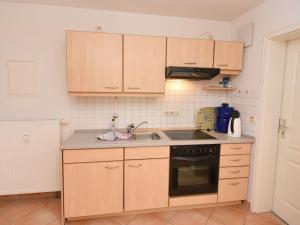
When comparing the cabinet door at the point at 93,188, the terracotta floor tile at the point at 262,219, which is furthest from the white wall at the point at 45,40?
the terracotta floor tile at the point at 262,219

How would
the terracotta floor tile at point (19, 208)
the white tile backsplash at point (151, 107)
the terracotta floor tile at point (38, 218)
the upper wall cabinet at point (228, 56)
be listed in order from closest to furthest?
the terracotta floor tile at point (38, 218)
the terracotta floor tile at point (19, 208)
the upper wall cabinet at point (228, 56)
the white tile backsplash at point (151, 107)

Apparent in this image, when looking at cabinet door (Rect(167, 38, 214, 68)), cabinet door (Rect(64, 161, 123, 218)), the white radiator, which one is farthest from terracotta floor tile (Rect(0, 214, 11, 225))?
cabinet door (Rect(167, 38, 214, 68))

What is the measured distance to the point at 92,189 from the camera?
2051 millimetres

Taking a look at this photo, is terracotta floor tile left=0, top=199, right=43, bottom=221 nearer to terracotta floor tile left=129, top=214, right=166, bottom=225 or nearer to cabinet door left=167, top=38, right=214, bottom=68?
terracotta floor tile left=129, top=214, right=166, bottom=225

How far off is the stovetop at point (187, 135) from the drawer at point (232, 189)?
546mm

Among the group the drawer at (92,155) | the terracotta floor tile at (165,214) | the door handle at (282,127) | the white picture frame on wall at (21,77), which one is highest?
the white picture frame on wall at (21,77)

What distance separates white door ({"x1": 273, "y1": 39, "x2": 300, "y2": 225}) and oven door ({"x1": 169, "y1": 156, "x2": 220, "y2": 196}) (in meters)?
0.70

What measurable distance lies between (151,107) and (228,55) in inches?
44.9

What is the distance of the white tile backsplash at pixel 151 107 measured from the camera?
2.55 m

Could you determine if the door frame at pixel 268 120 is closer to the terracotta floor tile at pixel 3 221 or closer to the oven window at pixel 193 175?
the oven window at pixel 193 175

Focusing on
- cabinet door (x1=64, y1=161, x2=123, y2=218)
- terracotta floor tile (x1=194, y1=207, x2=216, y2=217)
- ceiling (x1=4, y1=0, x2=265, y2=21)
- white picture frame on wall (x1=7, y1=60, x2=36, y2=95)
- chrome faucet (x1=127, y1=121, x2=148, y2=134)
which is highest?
ceiling (x1=4, y1=0, x2=265, y2=21)

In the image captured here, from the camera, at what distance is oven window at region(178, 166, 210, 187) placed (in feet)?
7.42

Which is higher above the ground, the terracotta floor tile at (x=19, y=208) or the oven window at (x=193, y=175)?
the oven window at (x=193, y=175)

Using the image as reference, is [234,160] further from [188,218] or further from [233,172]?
[188,218]
